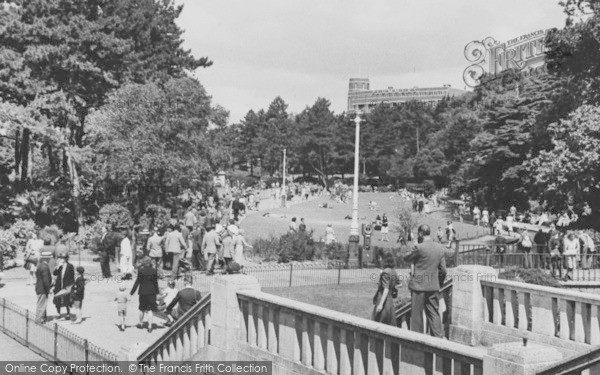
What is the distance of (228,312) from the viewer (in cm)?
1031

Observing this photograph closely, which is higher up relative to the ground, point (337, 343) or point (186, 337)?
point (337, 343)

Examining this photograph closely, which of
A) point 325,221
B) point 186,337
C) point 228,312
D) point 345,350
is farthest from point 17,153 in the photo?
point 345,350

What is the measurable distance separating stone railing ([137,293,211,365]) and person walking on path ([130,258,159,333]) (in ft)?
12.6

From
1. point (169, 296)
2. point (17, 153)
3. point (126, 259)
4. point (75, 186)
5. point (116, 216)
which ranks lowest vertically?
point (169, 296)

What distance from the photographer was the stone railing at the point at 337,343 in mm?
7242

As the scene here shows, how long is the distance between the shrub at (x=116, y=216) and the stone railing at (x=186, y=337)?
22630 millimetres

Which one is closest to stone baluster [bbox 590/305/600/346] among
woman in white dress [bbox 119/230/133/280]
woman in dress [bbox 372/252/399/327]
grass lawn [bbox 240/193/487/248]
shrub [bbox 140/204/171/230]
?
woman in dress [bbox 372/252/399/327]

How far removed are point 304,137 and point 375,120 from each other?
13088 mm

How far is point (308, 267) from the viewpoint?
28.3 meters

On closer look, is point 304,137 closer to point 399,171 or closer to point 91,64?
point 399,171

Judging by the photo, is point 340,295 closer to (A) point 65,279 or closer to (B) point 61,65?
(A) point 65,279

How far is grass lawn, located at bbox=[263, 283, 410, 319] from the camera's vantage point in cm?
1988

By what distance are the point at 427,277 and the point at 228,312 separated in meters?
2.89

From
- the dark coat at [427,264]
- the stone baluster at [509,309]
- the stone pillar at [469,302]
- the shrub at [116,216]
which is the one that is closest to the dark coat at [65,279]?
the stone pillar at [469,302]
